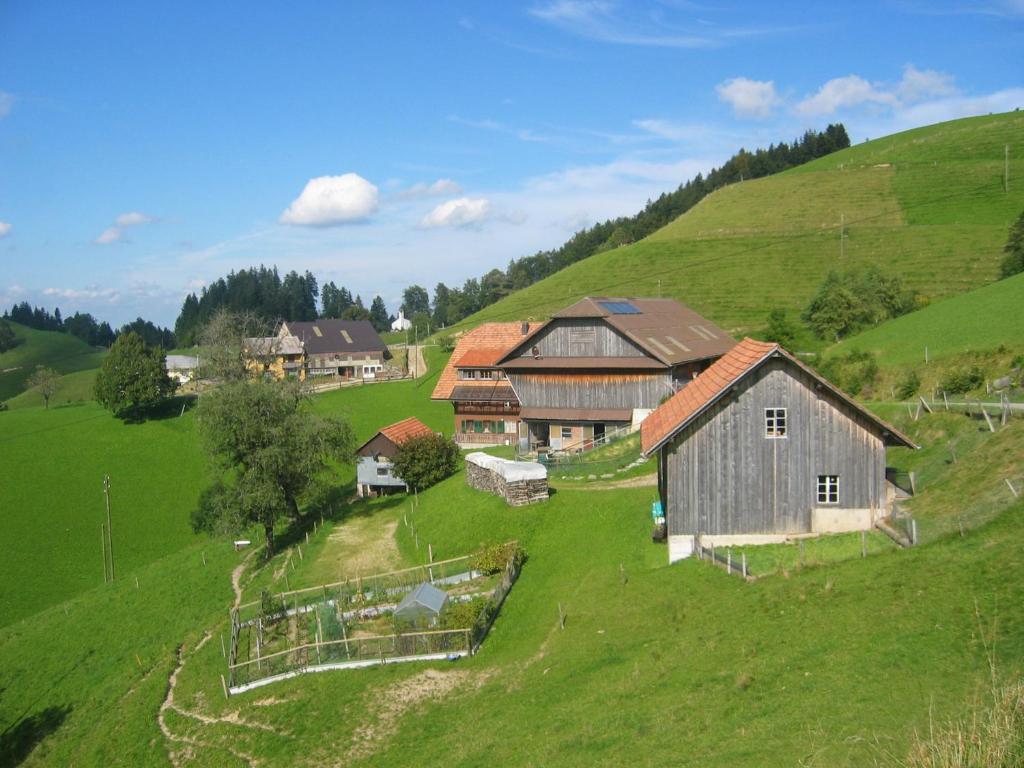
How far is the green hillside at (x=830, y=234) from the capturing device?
87250 mm

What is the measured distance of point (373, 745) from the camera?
1772 centimetres

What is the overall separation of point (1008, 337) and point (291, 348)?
274ft

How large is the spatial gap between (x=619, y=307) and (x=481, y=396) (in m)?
10.7

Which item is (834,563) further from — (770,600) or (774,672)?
(774,672)

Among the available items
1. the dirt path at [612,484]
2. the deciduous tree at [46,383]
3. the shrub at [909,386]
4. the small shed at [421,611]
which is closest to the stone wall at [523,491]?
the dirt path at [612,484]

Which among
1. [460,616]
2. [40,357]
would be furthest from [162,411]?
[40,357]

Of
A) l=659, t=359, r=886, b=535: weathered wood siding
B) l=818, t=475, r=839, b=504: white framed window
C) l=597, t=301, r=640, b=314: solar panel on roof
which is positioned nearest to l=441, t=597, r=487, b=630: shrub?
l=659, t=359, r=886, b=535: weathered wood siding

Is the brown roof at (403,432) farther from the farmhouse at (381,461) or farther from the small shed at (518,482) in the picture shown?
the small shed at (518,482)

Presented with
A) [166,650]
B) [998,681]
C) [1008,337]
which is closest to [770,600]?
[998,681]

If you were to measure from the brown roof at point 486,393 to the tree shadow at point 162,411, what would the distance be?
3479 centimetres

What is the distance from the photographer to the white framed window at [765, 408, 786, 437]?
2366 centimetres

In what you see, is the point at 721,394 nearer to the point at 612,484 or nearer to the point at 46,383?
the point at 612,484

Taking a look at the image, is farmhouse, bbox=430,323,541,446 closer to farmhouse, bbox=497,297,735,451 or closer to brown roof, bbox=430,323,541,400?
brown roof, bbox=430,323,541,400

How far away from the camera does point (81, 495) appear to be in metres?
56.7
